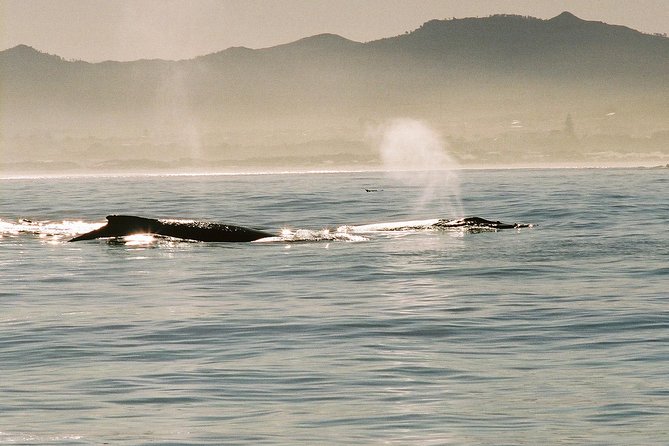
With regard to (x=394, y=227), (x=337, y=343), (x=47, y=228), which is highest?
(x=47, y=228)

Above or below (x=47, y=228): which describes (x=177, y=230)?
above

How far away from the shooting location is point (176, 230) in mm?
45656

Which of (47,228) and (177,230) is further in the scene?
(47,228)

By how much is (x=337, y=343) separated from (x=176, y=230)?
25.7 metres

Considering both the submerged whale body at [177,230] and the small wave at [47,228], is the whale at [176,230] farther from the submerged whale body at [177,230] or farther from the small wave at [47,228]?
the small wave at [47,228]

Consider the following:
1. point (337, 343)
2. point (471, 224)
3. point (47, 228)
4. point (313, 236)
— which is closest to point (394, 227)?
point (471, 224)

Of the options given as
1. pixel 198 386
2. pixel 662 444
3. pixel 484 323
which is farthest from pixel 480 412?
pixel 484 323

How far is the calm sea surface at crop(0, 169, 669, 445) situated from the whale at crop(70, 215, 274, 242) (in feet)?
6.06

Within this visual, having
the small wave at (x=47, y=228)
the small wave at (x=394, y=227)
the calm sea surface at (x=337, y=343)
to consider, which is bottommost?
the calm sea surface at (x=337, y=343)

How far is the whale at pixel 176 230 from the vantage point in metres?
45.0

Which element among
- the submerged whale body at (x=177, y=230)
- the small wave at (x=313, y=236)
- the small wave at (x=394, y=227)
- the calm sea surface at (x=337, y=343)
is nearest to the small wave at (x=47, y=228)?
the submerged whale body at (x=177, y=230)

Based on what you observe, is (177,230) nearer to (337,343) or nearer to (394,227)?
(394,227)

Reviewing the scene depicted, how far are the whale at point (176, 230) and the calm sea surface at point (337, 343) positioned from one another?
1.85 meters

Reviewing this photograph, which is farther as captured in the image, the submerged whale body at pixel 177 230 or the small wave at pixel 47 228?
the small wave at pixel 47 228
